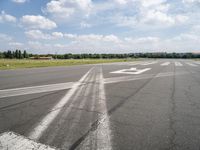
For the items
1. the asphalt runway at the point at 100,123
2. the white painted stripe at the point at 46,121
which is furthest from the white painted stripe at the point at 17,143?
the white painted stripe at the point at 46,121

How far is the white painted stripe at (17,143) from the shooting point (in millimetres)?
2549

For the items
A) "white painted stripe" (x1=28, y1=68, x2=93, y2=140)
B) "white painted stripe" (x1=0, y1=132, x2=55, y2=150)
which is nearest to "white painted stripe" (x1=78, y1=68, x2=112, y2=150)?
"white painted stripe" (x1=0, y1=132, x2=55, y2=150)

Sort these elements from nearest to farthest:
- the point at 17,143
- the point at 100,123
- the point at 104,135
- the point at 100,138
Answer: the point at 17,143, the point at 100,138, the point at 104,135, the point at 100,123

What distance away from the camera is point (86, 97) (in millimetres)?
5590

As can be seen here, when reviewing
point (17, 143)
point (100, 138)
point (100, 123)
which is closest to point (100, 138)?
point (100, 138)

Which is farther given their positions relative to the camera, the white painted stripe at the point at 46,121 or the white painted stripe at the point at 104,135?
the white painted stripe at the point at 46,121

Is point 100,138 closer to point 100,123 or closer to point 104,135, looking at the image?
point 104,135

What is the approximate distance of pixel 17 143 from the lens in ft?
8.74

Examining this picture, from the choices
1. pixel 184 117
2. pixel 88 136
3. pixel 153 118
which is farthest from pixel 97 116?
pixel 184 117

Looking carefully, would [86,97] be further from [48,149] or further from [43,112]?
[48,149]

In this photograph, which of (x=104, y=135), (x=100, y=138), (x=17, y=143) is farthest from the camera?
(x=104, y=135)

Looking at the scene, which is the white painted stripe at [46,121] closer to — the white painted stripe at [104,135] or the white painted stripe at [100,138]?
the white painted stripe at [100,138]

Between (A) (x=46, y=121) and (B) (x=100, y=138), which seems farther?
(A) (x=46, y=121)

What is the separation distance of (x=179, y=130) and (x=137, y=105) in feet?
5.32
